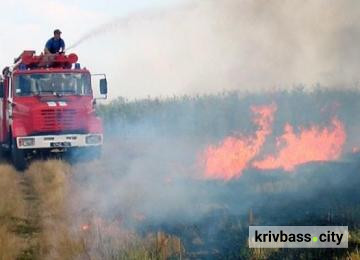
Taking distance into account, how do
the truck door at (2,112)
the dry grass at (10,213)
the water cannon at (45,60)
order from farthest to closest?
the truck door at (2,112)
the water cannon at (45,60)
the dry grass at (10,213)

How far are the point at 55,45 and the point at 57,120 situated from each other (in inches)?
107

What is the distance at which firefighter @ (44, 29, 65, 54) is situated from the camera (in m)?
18.0

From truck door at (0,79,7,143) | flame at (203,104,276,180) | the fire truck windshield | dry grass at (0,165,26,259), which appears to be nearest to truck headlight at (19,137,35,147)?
dry grass at (0,165,26,259)

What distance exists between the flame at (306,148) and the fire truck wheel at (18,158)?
696 cm

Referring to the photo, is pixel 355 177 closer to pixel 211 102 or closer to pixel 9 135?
pixel 9 135

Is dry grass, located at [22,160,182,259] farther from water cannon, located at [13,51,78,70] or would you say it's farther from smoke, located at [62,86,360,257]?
water cannon, located at [13,51,78,70]

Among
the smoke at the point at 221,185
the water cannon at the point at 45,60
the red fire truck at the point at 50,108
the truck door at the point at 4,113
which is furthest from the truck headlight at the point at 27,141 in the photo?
the water cannon at the point at 45,60

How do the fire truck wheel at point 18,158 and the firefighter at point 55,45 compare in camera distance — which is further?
the firefighter at point 55,45

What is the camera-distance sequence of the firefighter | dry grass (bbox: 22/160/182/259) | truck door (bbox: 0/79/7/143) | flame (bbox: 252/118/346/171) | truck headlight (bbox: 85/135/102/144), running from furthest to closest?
truck door (bbox: 0/79/7/143)
the firefighter
truck headlight (bbox: 85/135/102/144)
flame (bbox: 252/118/346/171)
dry grass (bbox: 22/160/182/259)

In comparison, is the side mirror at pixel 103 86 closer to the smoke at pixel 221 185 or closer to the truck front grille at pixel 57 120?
the truck front grille at pixel 57 120

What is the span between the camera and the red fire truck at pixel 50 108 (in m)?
16.8

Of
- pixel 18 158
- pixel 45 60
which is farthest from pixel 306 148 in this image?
pixel 18 158

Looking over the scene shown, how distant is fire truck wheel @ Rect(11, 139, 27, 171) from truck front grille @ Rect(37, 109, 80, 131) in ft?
3.25

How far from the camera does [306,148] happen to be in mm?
15234
